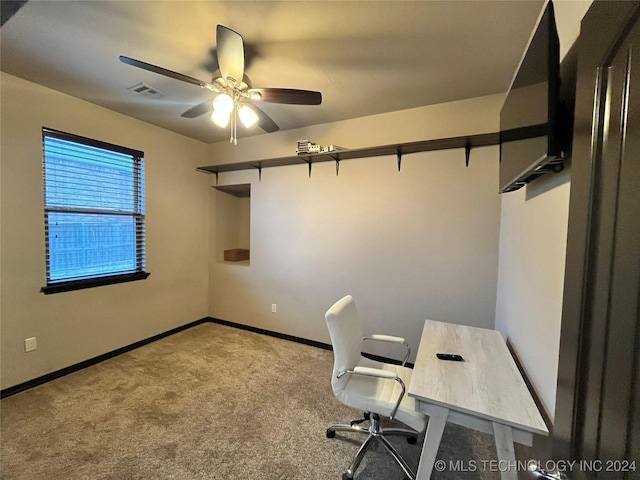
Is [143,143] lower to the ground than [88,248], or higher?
higher

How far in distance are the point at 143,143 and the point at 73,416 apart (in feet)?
9.22

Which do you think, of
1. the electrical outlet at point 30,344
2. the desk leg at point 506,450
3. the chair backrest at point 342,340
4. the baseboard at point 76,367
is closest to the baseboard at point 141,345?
the baseboard at point 76,367

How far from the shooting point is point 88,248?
2812mm

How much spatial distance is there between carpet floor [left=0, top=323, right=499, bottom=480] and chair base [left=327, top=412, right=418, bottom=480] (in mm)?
66

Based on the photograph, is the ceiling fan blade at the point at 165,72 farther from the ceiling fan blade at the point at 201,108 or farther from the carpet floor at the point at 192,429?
the carpet floor at the point at 192,429

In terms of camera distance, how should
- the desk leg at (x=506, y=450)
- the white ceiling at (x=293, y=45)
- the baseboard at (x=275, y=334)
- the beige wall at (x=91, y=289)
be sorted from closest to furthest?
the desk leg at (x=506, y=450)
the white ceiling at (x=293, y=45)
the beige wall at (x=91, y=289)
the baseboard at (x=275, y=334)

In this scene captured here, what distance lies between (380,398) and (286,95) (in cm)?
200

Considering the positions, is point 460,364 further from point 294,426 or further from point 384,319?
point 384,319

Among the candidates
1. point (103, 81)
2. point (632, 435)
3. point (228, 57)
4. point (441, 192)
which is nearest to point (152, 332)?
point (103, 81)

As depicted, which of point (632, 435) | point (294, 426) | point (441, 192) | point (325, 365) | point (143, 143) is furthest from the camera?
point (143, 143)

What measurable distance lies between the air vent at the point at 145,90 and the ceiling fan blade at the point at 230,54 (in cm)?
119

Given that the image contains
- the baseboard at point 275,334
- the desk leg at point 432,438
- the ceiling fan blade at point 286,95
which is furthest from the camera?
the baseboard at point 275,334

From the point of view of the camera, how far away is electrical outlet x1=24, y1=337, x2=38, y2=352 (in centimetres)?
236

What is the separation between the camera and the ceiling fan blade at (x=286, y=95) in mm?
1736
